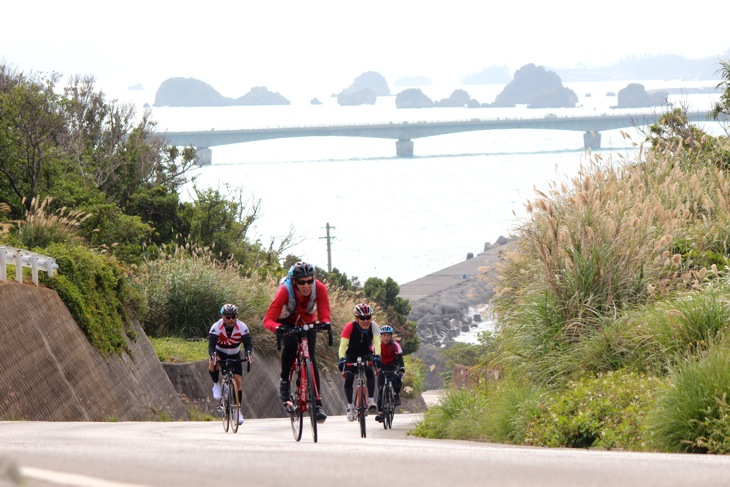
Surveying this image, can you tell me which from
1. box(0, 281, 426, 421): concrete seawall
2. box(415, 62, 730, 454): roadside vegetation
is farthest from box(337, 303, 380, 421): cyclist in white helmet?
box(0, 281, 426, 421): concrete seawall

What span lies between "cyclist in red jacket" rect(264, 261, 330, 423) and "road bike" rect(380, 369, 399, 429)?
5.37m

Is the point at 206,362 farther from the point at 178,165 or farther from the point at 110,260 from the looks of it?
the point at 178,165

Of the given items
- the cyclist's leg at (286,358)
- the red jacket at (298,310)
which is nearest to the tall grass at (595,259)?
the red jacket at (298,310)

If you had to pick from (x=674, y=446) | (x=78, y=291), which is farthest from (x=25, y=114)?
(x=674, y=446)

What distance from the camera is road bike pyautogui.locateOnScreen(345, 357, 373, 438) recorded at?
13.8 metres

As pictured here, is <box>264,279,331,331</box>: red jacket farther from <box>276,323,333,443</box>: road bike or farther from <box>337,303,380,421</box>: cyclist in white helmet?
<box>337,303,380,421</box>: cyclist in white helmet

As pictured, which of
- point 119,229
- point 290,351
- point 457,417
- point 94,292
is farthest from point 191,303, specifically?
point 290,351

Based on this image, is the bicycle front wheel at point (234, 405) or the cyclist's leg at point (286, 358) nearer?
the cyclist's leg at point (286, 358)

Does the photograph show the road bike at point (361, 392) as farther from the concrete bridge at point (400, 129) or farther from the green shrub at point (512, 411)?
the concrete bridge at point (400, 129)

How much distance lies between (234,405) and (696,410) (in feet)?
21.1

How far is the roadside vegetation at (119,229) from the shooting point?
23.2m

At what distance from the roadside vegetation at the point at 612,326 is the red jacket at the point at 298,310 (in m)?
2.52

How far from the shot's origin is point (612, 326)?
12938 millimetres

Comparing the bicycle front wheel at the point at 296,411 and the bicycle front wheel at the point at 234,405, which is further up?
the bicycle front wheel at the point at 296,411
